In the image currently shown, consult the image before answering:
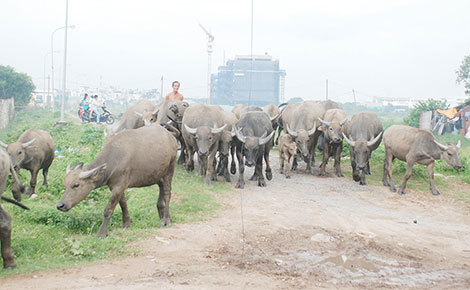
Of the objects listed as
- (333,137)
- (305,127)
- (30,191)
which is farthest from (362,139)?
(30,191)

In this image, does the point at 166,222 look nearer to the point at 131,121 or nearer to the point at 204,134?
the point at 204,134

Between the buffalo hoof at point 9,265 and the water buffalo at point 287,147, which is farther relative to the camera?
the water buffalo at point 287,147

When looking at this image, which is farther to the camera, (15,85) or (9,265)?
(15,85)

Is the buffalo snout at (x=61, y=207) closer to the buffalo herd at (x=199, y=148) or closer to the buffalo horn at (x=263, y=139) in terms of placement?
the buffalo herd at (x=199, y=148)

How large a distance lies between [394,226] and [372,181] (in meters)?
5.64

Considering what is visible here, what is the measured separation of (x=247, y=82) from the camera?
30172mm

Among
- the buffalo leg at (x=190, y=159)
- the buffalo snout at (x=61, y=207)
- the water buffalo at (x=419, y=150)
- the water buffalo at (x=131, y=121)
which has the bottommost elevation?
the buffalo snout at (x=61, y=207)

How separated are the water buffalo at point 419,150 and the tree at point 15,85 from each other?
112 feet

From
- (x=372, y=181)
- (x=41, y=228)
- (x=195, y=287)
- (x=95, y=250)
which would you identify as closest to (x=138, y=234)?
(x=95, y=250)

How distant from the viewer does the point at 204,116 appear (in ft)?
41.5

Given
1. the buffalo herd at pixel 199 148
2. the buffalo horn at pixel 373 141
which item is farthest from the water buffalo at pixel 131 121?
the buffalo horn at pixel 373 141

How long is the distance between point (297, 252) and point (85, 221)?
3.74m

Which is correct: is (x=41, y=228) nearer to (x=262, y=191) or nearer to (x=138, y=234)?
(x=138, y=234)

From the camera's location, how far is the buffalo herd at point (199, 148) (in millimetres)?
7309
